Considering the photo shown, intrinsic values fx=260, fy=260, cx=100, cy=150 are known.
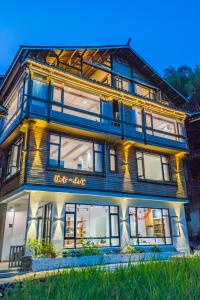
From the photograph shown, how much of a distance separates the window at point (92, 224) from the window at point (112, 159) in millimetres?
2376

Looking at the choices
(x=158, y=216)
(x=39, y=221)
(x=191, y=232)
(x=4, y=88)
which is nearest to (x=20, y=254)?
(x=39, y=221)

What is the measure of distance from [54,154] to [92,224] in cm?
497

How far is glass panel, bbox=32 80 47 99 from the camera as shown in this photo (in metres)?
14.3

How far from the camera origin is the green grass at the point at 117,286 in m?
2.88

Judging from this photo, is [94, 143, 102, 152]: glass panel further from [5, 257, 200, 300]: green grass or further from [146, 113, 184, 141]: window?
[5, 257, 200, 300]: green grass

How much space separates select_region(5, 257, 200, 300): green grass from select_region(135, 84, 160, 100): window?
57.3 feet

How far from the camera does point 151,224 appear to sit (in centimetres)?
1775

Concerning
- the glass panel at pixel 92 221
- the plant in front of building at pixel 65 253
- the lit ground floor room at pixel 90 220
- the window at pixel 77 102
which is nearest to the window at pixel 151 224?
the lit ground floor room at pixel 90 220

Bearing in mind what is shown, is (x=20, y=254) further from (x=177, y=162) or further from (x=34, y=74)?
(x=177, y=162)

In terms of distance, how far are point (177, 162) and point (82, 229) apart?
8765 mm

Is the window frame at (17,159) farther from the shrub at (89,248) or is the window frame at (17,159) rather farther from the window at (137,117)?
the window at (137,117)

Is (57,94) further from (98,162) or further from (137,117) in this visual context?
(137,117)

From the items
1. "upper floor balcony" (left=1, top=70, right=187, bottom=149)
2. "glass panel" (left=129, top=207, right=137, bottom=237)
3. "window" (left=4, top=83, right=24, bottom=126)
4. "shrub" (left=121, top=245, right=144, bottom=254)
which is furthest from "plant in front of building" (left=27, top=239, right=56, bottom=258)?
"window" (left=4, top=83, right=24, bottom=126)

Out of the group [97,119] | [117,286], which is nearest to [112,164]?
[97,119]
